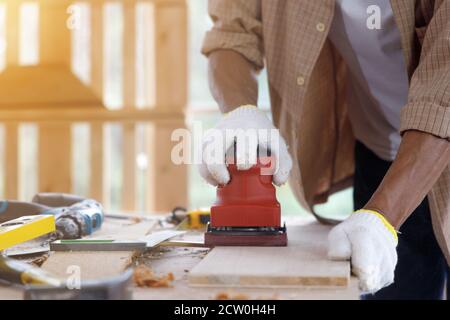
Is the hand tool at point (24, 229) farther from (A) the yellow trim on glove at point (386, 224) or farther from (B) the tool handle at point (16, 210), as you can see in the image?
(A) the yellow trim on glove at point (386, 224)

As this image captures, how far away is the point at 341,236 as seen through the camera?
1060mm

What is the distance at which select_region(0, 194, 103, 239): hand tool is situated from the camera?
4.31 feet

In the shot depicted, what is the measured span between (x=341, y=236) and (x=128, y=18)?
357 centimetres

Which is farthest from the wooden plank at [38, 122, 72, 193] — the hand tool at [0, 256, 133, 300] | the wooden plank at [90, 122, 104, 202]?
the hand tool at [0, 256, 133, 300]

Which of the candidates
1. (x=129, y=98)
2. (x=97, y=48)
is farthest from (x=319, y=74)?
(x=97, y=48)

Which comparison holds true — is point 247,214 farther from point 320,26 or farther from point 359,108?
point 359,108

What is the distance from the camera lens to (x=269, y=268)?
0.99m

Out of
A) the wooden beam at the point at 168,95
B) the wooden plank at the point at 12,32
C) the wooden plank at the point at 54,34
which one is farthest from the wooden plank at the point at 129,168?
the wooden plank at the point at 12,32

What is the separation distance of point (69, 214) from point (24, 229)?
0.70 ft

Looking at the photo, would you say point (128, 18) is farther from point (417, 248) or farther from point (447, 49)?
point (447, 49)

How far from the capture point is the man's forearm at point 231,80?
1.60 meters

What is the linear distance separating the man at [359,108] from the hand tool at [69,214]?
0.96ft

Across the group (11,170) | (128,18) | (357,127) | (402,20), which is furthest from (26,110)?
(402,20)

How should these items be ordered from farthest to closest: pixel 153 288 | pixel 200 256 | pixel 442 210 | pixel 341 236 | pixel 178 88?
pixel 178 88, pixel 442 210, pixel 200 256, pixel 341 236, pixel 153 288
